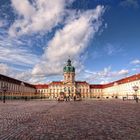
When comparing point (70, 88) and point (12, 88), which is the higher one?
point (70, 88)

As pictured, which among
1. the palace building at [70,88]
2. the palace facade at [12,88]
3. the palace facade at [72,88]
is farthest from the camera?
the palace facade at [72,88]

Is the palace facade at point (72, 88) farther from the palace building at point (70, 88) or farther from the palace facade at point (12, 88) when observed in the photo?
the palace facade at point (12, 88)

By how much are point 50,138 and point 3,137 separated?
1.50 metres

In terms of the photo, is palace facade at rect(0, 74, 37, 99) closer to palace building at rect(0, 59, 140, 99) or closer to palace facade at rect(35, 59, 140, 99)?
palace building at rect(0, 59, 140, 99)

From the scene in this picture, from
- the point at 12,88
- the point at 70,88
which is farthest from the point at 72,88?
the point at 12,88

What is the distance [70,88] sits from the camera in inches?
6314

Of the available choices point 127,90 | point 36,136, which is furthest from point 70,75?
point 36,136

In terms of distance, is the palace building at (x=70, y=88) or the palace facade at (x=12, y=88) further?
the palace building at (x=70, y=88)

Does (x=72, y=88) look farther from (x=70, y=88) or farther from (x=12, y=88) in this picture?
(x=12, y=88)

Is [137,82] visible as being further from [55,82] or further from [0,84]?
[55,82]

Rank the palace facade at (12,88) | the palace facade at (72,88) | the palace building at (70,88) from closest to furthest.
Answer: the palace facade at (12,88), the palace building at (70,88), the palace facade at (72,88)

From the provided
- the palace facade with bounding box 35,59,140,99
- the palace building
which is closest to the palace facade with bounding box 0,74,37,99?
the palace building

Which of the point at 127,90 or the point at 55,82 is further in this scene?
the point at 55,82

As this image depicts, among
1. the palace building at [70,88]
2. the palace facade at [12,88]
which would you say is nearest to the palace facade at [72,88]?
the palace building at [70,88]
